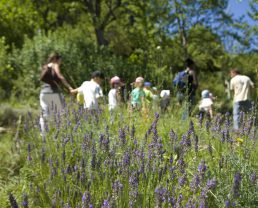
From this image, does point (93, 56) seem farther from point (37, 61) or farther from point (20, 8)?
point (20, 8)

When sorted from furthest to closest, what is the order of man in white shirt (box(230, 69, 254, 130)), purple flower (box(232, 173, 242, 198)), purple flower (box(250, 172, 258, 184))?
1. man in white shirt (box(230, 69, 254, 130))
2. purple flower (box(250, 172, 258, 184))
3. purple flower (box(232, 173, 242, 198))

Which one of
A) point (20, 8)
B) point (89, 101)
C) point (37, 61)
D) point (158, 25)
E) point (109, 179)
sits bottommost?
point (109, 179)

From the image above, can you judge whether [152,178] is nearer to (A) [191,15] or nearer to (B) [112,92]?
(B) [112,92]

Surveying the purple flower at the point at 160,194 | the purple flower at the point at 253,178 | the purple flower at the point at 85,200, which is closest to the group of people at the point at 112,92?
the purple flower at the point at 253,178

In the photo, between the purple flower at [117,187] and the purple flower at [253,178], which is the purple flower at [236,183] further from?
the purple flower at [117,187]

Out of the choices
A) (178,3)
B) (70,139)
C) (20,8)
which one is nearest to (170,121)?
(70,139)

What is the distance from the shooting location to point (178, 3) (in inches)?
634

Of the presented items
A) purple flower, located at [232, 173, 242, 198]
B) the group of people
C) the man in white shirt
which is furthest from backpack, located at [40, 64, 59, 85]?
purple flower, located at [232, 173, 242, 198]

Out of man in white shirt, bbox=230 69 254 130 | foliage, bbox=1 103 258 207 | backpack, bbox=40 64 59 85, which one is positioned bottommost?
foliage, bbox=1 103 258 207

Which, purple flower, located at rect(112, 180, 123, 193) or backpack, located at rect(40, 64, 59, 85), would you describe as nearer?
purple flower, located at rect(112, 180, 123, 193)

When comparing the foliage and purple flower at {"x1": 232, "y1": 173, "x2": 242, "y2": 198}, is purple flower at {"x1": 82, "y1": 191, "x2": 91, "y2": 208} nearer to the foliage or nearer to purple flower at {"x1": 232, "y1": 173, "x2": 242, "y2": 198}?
the foliage

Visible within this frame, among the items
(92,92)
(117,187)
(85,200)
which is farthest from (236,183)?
(92,92)

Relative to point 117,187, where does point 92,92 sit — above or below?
above

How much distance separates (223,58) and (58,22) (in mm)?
12031
